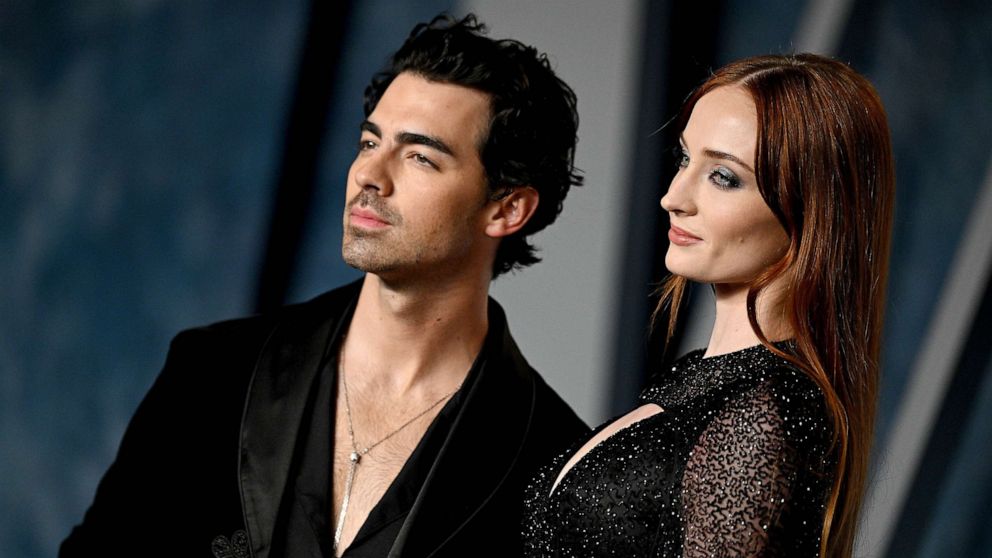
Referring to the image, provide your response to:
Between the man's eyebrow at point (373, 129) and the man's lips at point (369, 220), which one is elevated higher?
the man's eyebrow at point (373, 129)

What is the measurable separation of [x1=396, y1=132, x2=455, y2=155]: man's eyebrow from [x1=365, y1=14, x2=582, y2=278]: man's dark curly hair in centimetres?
12

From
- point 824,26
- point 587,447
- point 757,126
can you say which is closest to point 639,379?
point 824,26

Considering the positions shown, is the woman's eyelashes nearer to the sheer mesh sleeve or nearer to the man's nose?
the sheer mesh sleeve

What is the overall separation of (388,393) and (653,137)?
5.21 ft

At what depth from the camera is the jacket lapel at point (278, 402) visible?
7.83 ft

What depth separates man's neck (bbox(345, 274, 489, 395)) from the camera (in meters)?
2.60

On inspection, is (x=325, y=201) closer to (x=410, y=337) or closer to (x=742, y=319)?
(x=410, y=337)

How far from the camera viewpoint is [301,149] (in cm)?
372

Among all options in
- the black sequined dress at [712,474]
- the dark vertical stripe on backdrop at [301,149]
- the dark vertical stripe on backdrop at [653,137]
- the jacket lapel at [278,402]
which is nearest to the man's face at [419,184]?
the jacket lapel at [278,402]

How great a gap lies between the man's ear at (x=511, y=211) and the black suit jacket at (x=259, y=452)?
25 centimetres

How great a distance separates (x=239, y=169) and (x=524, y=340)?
1035mm

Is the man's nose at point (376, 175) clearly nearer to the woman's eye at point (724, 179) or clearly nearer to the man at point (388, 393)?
the man at point (388, 393)

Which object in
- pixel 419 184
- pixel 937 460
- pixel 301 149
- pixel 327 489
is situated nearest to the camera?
pixel 327 489

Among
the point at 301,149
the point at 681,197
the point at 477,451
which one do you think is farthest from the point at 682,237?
the point at 301,149
